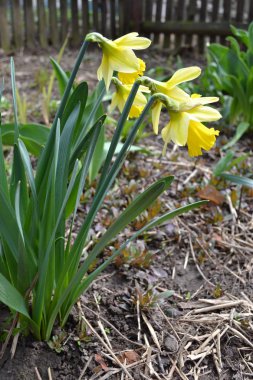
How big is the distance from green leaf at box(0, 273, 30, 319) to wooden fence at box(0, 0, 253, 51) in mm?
3990

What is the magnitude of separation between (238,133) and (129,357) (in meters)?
1.73

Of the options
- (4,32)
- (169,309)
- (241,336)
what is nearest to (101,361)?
(169,309)

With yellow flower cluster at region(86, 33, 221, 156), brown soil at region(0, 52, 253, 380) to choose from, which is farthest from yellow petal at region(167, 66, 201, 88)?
brown soil at region(0, 52, 253, 380)

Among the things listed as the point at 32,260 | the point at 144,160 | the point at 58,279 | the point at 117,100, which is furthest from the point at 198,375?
the point at 144,160

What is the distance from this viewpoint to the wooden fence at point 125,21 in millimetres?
4809

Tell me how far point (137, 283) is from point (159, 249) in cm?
29

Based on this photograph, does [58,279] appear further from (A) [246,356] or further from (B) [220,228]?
(B) [220,228]

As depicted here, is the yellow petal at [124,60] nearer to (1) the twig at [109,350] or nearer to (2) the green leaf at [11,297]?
(2) the green leaf at [11,297]

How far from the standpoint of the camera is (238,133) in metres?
2.92

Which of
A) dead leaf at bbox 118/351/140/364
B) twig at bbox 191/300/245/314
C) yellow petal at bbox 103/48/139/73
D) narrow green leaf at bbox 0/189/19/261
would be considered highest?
yellow petal at bbox 103/48/139/73

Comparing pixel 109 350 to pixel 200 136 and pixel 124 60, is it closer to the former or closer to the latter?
pixel 200 136

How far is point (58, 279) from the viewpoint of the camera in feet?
4.88

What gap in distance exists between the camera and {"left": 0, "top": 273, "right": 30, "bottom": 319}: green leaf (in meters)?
1.26

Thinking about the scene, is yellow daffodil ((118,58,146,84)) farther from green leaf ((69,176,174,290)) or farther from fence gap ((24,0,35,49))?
fence gap ((24,0,35,49))
